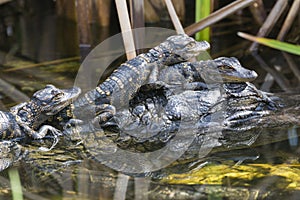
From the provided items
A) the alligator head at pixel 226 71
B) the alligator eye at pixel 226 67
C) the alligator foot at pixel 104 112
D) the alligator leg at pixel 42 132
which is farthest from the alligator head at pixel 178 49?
the alligator leg at pixel 42 132

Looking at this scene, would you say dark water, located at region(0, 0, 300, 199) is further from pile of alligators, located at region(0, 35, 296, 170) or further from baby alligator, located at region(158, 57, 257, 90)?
baby alligator, located at region(158, 57, 257, 90)

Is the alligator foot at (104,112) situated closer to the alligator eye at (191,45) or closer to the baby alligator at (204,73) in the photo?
the baby alligator at (204,73)

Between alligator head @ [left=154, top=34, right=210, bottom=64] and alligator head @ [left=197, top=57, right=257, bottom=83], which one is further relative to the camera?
alligator head @ [left=154, top=34, right=210, bottom=64]

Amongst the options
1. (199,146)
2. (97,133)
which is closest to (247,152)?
(199,146)

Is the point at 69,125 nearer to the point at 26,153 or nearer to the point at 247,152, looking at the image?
the point at 26,153

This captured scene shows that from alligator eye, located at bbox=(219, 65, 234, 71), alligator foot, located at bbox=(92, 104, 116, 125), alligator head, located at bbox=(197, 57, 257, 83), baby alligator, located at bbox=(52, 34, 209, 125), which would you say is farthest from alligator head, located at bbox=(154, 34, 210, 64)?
alligator foot, located at bbox=(92, 104, 116, 125)

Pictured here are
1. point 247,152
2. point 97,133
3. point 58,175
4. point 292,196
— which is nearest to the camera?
point 292,196

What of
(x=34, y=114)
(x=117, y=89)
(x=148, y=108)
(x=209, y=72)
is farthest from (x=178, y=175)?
(x=34, y=114)
